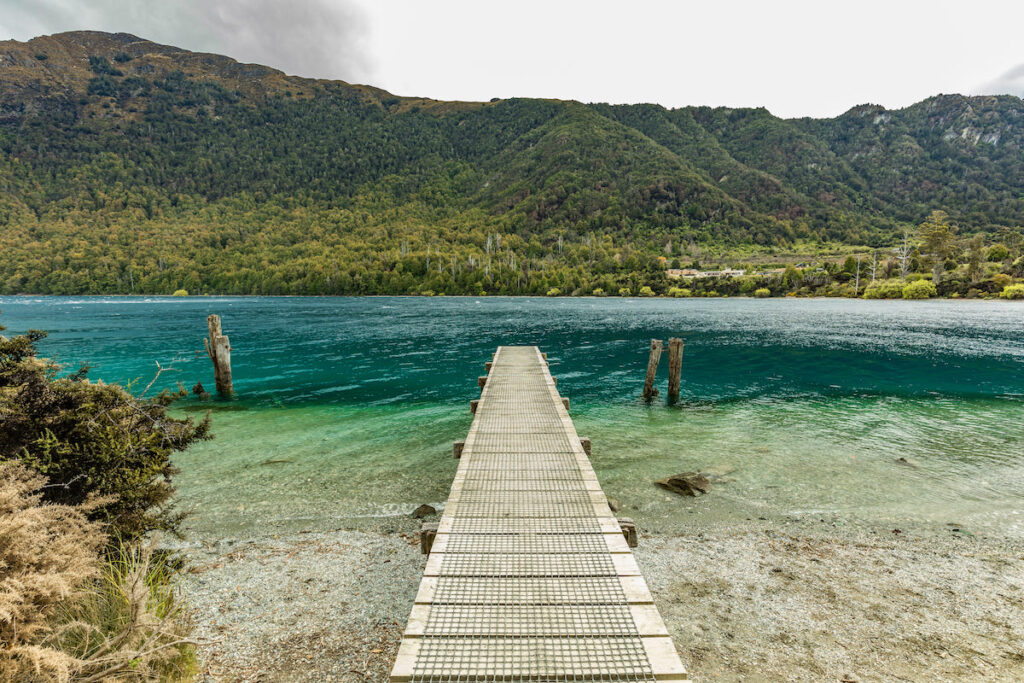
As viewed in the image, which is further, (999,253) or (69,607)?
(999,253)

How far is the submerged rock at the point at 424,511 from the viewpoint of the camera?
898 cm

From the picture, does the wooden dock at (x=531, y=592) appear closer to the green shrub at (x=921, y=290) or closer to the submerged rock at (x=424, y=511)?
the submerged rock at (x=424, y=511)

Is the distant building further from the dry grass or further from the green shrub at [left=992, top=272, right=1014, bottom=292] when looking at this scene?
the dry grass

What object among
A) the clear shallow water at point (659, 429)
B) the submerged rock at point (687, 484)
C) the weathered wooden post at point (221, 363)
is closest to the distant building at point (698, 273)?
the clear shallow water at point (659, 429)

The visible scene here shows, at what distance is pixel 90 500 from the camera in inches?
197

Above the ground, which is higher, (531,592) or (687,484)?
(531,592)

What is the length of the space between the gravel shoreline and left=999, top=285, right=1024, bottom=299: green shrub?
116304mm

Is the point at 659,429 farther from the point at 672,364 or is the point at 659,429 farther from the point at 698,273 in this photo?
the point at 698,273

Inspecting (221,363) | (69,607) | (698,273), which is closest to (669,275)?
(698,273)

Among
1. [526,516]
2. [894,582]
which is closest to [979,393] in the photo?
[894,582]

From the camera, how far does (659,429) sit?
15477mm

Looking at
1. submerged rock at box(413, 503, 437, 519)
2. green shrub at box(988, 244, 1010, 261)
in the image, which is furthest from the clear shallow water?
green shrub at box(988, 244, 1010, 261)

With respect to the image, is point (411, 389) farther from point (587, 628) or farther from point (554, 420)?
point (587, 628)

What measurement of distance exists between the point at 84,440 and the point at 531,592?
18.8 feet
